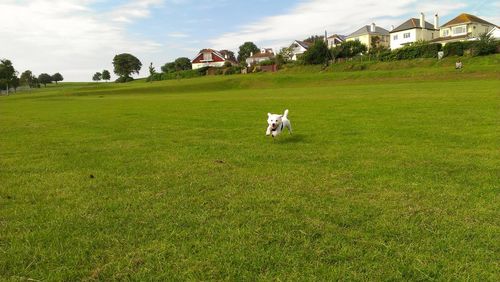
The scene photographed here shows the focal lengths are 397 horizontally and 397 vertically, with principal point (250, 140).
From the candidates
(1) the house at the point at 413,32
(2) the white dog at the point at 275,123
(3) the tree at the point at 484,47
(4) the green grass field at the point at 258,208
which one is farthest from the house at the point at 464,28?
(4) the green grass field at the point at 258,208

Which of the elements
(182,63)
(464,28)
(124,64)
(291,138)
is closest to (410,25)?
(464,28)

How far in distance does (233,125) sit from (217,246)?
1320 cm

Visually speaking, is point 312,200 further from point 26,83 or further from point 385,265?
point 26,83

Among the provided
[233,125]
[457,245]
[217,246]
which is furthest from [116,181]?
[233,125]

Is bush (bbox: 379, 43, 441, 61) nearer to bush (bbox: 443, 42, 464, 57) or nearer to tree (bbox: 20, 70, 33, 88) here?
bush (bbox: 443, 42, 464, 57)

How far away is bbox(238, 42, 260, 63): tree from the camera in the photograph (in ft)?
622

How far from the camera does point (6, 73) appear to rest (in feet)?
388

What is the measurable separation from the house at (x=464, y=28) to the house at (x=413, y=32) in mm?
4319

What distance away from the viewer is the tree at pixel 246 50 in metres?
189

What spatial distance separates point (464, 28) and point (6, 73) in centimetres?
13152

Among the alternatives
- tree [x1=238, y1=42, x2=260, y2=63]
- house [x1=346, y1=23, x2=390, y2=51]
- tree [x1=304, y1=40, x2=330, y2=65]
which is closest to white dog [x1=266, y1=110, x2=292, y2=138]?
tree [x1=304, y1=40, x2=330, y2=65]

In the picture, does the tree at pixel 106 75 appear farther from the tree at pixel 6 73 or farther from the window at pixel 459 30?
the window at pixel 459 30

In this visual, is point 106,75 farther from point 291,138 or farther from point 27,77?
point 291,138

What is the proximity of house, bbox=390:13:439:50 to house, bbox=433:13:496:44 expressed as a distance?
14.2 feet
